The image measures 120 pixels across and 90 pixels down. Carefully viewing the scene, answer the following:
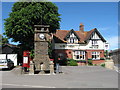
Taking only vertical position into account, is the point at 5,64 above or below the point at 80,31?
below

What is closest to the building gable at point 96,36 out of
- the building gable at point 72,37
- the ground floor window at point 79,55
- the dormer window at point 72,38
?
the building gable at point 72,37

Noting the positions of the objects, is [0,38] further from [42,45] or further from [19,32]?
[42,45]

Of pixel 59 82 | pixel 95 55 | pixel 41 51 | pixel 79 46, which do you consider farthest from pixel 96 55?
pixel 59 82

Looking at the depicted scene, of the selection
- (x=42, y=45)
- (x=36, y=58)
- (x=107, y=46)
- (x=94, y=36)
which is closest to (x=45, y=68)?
(x=36, y=58)

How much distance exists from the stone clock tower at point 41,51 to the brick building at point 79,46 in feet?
42.6

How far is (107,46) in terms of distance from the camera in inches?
911

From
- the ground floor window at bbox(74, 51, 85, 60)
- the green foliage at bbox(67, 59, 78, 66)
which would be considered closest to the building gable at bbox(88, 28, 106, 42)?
the ground floor window at bbox(74, 51, 85, 60)

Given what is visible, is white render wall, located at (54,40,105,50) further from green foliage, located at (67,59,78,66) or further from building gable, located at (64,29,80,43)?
green foliage, located at (67,59,78,66)

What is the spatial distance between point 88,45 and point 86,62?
3.96 metres

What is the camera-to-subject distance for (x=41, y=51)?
19.0 metres

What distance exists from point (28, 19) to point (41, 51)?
7556 millimetres

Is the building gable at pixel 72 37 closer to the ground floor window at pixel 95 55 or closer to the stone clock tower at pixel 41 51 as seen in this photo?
the ground floor window at pixel 95 55

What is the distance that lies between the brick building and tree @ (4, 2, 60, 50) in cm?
718

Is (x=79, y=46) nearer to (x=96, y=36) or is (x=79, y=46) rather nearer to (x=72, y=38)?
(x=72, y=38)
